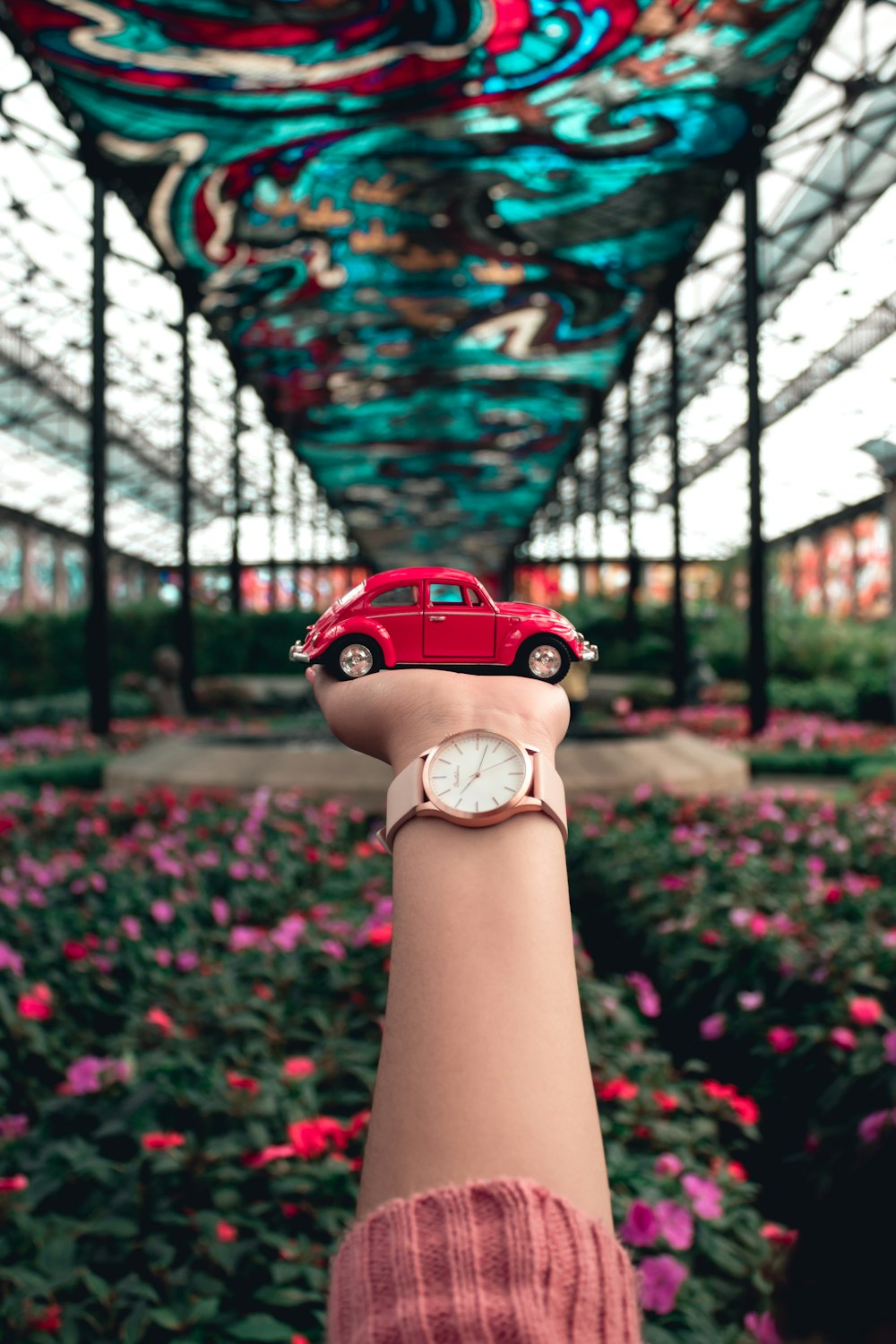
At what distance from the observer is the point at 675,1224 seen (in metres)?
2.05

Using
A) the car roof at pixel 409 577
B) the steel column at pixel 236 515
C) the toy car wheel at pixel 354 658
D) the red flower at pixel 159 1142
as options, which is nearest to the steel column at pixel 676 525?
the steel column at pixel 236 515

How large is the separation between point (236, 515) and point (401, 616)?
21854mm

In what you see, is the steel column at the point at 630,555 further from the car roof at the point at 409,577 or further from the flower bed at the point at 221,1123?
the car roof at the point at 409,577

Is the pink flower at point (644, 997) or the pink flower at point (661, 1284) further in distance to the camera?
the pink flower at point (644, 997)

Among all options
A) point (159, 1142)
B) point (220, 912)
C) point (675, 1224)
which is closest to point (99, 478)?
point (220, 912)

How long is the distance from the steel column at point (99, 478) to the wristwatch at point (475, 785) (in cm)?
1253

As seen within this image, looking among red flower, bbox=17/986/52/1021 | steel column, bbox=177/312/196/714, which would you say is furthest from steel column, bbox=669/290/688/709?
red flower, bbox=17/986/52/1021

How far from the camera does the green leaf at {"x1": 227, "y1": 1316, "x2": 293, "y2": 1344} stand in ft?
5.78

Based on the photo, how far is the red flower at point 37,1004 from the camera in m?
2.89

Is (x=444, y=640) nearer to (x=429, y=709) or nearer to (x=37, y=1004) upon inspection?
(x=429, y=709)

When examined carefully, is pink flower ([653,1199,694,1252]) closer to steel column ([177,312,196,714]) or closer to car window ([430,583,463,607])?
car window ([430,583,463,607])

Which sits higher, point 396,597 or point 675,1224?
point 396,597

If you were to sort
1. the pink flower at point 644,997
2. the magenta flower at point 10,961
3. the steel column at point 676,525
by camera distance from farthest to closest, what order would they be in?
the steel column at point 676,525 < the pink flower at point 644,997 < the magenta flower at point 10,961

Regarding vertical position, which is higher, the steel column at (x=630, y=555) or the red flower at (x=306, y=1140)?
the steel column at (x=630, y=555)
